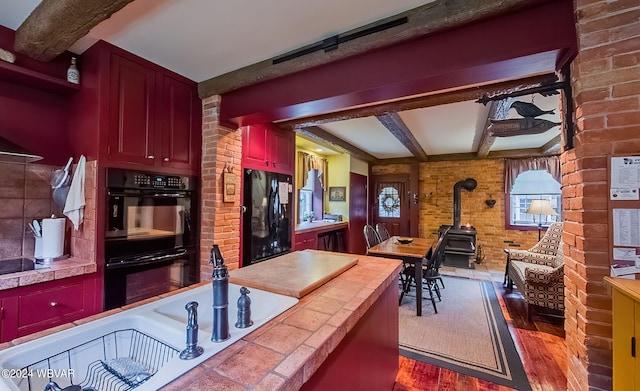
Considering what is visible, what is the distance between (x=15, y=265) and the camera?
5.85 ft

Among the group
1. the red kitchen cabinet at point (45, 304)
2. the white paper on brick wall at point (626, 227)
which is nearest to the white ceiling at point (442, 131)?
the white paper on brick wall at point (626, 227)

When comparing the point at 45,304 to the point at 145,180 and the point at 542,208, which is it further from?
the point at 542,208

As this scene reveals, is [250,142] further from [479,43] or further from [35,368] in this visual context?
[35,368]

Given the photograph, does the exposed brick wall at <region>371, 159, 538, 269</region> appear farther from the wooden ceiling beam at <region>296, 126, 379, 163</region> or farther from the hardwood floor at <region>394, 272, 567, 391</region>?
the hardwood floor at <region>394, 272, 567, 391</region>

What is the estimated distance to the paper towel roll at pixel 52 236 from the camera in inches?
75.5

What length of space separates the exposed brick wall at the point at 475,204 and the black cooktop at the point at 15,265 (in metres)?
6.46

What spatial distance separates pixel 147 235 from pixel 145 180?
46 cm

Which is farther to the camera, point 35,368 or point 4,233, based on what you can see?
point 4,233

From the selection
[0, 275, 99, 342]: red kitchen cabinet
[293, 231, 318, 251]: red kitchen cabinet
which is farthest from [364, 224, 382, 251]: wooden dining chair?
[0, 275, 99, 342]: red kitchen cabinet

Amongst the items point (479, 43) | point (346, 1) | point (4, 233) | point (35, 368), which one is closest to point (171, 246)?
point (4, 233)

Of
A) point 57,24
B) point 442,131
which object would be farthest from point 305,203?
point 57,24

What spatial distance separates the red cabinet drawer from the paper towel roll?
32cm

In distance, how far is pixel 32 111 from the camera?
204 centimetres

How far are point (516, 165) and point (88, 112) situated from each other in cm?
689
